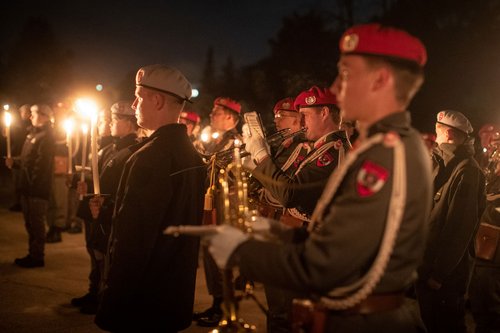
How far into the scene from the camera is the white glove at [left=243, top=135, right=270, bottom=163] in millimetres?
4289

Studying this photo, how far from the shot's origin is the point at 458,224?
15.7ft

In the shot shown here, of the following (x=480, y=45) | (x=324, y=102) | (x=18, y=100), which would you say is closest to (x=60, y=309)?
(x=324, y=102)

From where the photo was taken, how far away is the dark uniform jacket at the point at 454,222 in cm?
474

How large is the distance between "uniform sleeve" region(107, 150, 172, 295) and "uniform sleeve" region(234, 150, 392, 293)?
3.72 ft

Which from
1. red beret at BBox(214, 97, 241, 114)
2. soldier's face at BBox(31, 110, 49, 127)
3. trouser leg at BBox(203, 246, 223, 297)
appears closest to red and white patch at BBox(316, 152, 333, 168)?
trouser leg at BBox(203, 246, 223, 297)

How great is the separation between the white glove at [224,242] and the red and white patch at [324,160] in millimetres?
2188

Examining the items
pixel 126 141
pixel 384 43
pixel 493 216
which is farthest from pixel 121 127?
pixel 493 216

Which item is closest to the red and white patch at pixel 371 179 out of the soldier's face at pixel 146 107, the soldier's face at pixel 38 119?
the soldier's face at pixel 146 107

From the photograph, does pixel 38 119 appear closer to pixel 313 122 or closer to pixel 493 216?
pixel 313 122

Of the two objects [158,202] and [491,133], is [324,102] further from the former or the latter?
[491,133]

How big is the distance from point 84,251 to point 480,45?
1434 cm

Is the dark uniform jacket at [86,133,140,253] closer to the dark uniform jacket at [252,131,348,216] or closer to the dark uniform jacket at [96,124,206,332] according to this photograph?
the dark uniform jacket at [96,124,206,332]

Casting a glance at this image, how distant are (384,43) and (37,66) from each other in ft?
125

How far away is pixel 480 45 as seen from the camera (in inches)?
633
